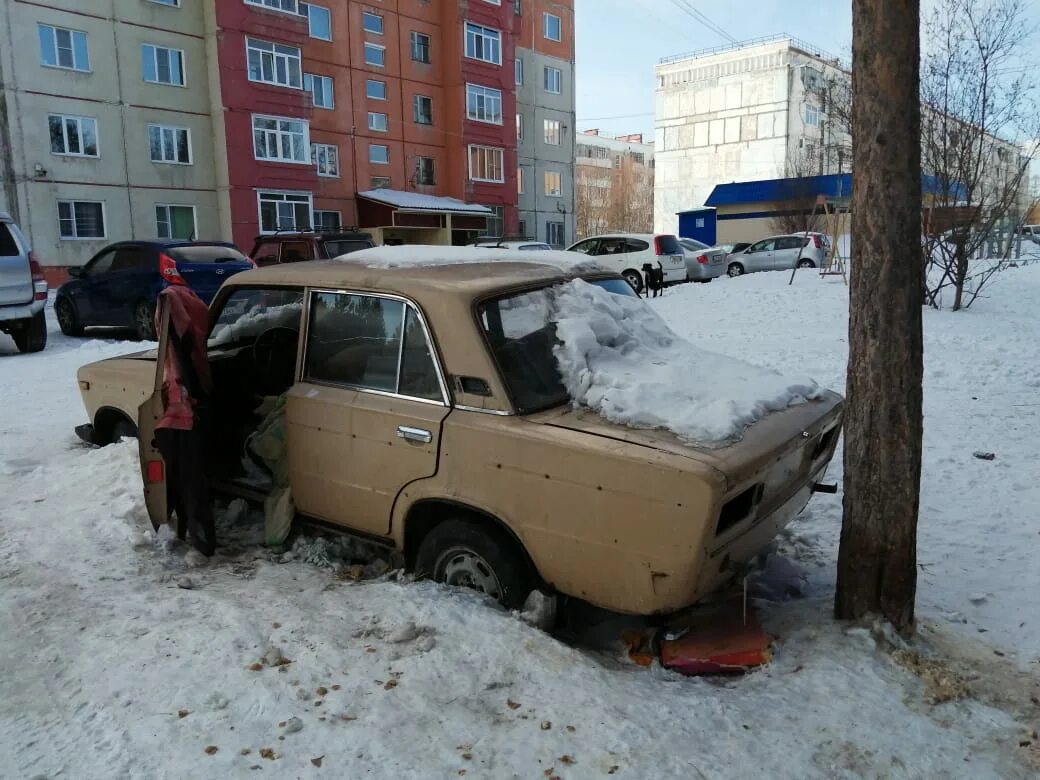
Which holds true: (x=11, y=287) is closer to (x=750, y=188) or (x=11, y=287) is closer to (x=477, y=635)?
(x=477, y=635)

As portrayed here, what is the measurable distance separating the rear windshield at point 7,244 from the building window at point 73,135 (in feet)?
64.3

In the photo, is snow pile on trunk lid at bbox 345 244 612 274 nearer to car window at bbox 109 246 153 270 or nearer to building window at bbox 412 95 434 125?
car window at bbox 109 246 153 270

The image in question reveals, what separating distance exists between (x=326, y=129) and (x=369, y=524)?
33.9 m

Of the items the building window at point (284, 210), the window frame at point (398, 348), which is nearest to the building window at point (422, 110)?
the building window at point (284, 210)

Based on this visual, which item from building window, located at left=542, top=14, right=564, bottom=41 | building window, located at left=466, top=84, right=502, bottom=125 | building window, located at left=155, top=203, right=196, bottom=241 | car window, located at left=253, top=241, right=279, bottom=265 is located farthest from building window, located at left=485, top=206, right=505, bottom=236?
car window, located at left=253, top=241, right=279, bottom=265

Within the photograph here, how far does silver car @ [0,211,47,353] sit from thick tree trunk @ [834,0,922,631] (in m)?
10.8

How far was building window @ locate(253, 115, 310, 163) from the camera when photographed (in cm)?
3138

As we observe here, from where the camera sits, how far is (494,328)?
11.6ft

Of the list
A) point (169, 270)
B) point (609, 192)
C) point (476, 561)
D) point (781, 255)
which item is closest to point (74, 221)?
point (781, 255)

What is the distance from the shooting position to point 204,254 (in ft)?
39.5

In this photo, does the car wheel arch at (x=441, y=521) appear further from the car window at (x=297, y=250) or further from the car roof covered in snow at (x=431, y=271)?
the car window at (x=297, y=250)

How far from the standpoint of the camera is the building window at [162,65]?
29.2m

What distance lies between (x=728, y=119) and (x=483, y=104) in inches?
1812

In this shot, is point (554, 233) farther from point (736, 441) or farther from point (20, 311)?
point (736, 441)
